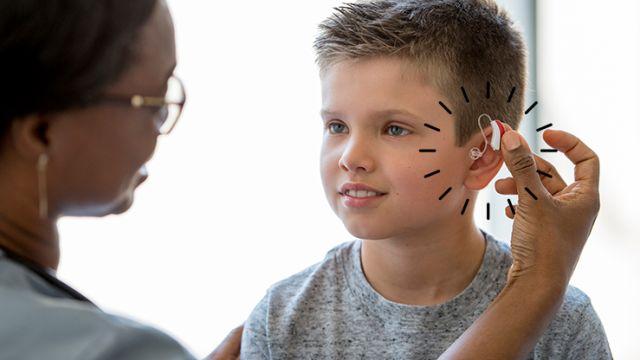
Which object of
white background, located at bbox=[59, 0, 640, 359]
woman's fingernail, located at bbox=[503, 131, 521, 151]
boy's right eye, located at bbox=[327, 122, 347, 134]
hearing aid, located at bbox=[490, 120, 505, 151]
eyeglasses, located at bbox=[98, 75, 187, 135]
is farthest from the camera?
white background, located at bbox=[59, 0, 640, 359]

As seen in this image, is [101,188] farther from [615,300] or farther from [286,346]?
[615,300]

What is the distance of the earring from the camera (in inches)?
33.3

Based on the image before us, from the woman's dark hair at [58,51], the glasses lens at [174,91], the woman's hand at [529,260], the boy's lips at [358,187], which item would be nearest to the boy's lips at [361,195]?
the boy's lips at [358,187]

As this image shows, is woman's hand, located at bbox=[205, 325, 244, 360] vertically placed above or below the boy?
below

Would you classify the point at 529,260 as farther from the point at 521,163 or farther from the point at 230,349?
the point at 230,349

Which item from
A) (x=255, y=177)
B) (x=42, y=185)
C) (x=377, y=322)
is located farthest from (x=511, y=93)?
(x=42, y=185)

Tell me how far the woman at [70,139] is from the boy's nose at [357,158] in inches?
15.0

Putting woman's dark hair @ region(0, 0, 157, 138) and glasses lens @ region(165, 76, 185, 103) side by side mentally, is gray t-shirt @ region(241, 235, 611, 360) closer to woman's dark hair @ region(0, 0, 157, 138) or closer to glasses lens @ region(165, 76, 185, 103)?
glasses lens @ region(165, 76, 185, 103)

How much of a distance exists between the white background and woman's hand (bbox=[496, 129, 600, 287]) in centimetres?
65

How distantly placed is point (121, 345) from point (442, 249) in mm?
745

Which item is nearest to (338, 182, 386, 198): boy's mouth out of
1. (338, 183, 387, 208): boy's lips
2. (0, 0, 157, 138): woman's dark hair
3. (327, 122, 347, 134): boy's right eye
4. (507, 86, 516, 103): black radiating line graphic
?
(338, 183, 387, 208): boy's lips

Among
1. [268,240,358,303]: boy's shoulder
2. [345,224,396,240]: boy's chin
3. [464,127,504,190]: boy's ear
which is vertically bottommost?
[268,240,358,303]: boy's shoulder

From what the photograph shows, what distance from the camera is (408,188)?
4.17ft

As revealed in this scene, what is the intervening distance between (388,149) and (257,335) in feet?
1.40
